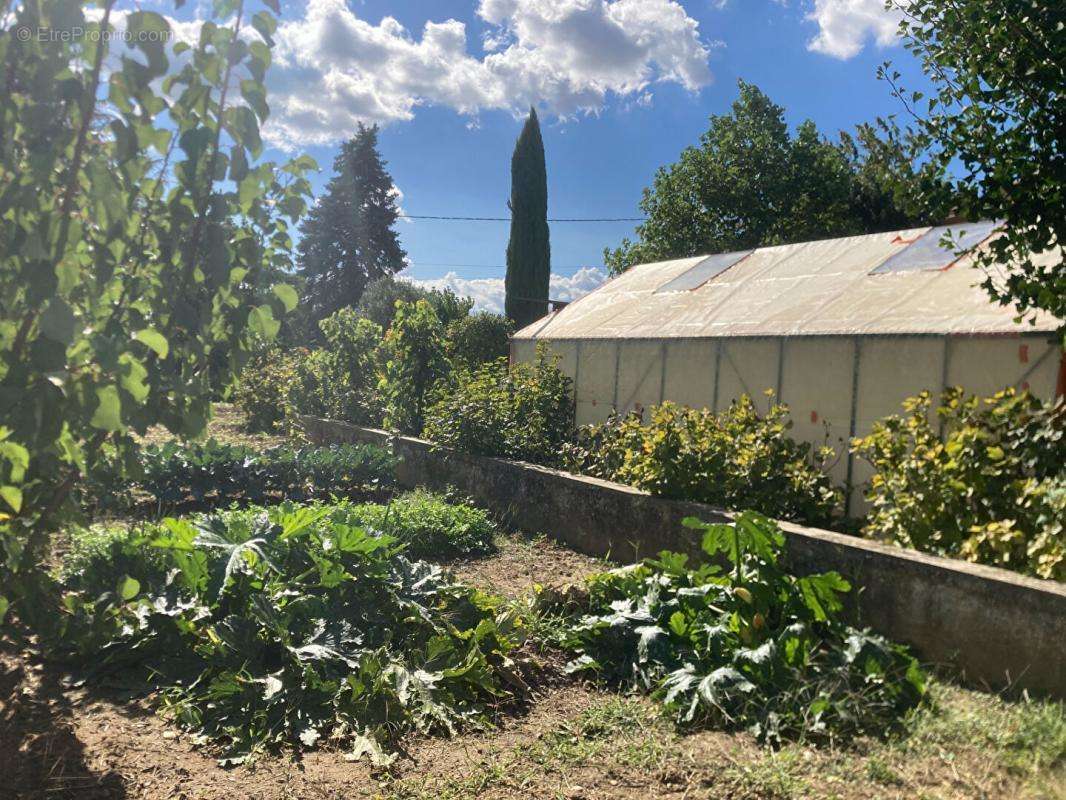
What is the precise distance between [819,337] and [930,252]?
5.40ft

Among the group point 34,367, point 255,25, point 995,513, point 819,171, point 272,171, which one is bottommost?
point 995,513

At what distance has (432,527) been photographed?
21.4ft

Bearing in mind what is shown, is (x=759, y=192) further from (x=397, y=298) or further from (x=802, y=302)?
(x=802, y=302)

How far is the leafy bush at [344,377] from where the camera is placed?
13.5m

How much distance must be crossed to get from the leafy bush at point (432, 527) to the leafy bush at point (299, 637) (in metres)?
1.97

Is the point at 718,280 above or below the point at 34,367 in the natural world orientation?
above

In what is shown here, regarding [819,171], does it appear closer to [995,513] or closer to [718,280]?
[718,280]

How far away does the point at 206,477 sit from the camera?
8.17m

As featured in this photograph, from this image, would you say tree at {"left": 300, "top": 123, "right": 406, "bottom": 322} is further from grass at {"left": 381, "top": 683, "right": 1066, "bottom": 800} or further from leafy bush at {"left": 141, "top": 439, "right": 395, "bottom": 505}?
grass at {"left": 381, "top": 683, "right": 1066, "bottom": 800}

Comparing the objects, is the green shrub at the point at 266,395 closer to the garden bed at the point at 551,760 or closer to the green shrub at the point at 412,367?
the green shrub at the point at 412,367

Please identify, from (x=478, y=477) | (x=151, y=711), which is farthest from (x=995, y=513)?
(x=478, y=477)

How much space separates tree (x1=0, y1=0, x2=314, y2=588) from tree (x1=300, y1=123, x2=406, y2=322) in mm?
38969

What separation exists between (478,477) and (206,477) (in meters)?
2.81

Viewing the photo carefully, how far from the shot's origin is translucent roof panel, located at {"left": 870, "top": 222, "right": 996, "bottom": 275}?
7196 millimetres
